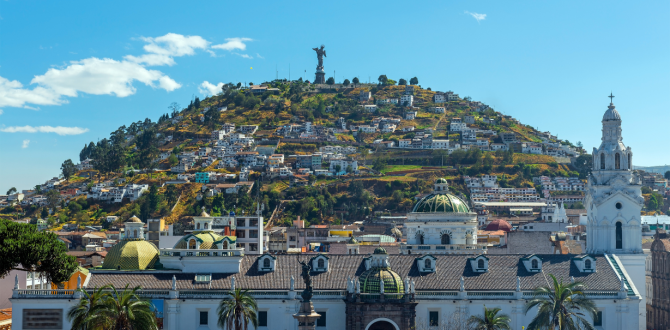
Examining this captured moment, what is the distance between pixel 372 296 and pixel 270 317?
8.92m

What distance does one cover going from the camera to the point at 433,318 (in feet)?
→ 218

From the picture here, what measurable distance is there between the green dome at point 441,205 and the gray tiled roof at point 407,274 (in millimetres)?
15263

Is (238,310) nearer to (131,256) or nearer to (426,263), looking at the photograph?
(426,263)

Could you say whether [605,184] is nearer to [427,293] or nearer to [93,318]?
[427,293]

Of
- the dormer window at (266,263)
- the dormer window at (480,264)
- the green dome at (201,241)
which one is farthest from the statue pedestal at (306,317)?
the green dome at (201,241)

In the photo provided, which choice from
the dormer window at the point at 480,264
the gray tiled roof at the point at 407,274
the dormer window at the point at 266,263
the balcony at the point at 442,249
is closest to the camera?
the gray tiled roof at the point at 407,274

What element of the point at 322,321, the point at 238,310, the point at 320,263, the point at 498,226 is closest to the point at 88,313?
the point at 238,310

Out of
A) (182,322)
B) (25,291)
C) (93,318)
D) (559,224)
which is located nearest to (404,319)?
(182,322)

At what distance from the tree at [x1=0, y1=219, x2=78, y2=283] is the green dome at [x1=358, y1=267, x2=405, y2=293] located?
2724 centimetres

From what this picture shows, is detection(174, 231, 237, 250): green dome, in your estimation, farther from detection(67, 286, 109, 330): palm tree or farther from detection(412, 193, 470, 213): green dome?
detection(412, 193, 470, 213): green dome

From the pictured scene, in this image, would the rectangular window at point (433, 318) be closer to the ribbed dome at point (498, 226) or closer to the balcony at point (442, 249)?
the balcony at point (442, 249)

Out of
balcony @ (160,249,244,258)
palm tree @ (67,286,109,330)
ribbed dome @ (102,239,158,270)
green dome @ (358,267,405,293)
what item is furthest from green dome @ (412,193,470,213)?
palm tree @ (67,286,109,330)

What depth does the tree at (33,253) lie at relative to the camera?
2771 inches

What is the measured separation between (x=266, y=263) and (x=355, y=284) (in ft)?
28.8
